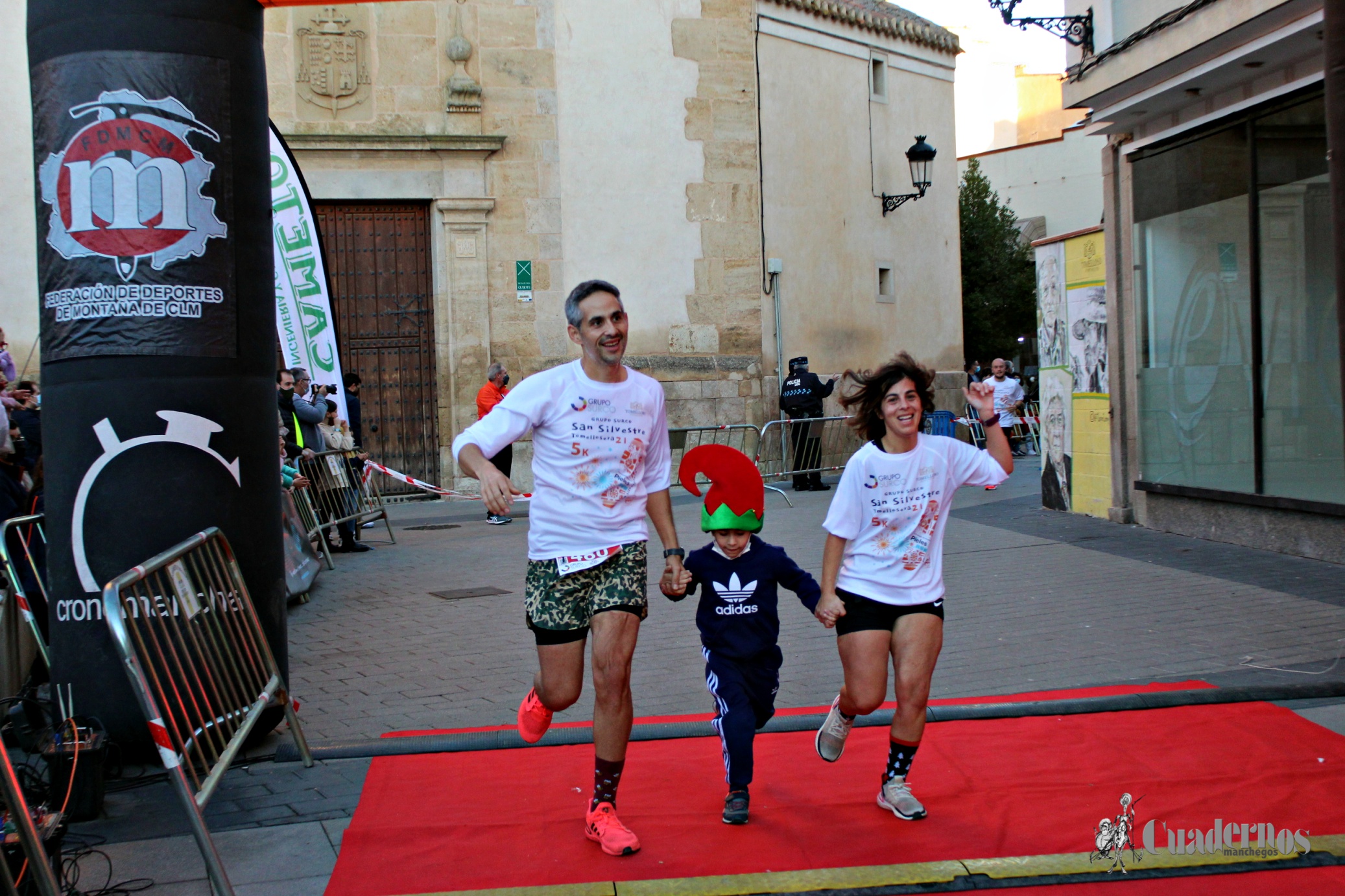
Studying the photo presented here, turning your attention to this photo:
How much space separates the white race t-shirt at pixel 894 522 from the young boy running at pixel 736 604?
229 mm

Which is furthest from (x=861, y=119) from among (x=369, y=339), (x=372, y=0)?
(x=372, y=0)

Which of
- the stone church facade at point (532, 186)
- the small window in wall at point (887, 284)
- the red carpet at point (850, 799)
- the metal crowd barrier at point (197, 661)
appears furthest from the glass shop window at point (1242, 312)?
the small window in wall at point (887, 284)

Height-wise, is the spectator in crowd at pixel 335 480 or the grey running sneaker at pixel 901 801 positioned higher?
the spectator in crowd at pixel 335 480

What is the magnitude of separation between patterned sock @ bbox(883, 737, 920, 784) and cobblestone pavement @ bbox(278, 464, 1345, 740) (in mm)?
1625

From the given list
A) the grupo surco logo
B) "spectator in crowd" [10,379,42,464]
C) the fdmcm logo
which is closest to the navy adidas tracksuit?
the grupo surco logo

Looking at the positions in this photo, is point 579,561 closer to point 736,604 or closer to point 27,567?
point 736,604

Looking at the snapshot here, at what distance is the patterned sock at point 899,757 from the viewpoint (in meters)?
4.17

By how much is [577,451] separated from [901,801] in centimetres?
165

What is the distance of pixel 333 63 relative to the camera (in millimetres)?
16797

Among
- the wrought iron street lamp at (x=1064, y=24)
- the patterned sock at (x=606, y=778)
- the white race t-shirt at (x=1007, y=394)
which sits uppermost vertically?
the wrought iron street lamp at (x=1064, y=24)

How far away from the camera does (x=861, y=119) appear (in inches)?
853

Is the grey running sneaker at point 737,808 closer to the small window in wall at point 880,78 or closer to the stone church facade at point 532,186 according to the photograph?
the stone church facade at point 532,186

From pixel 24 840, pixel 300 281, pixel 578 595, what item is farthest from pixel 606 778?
pixel 300 281

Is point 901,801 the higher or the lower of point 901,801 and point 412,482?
the lower
